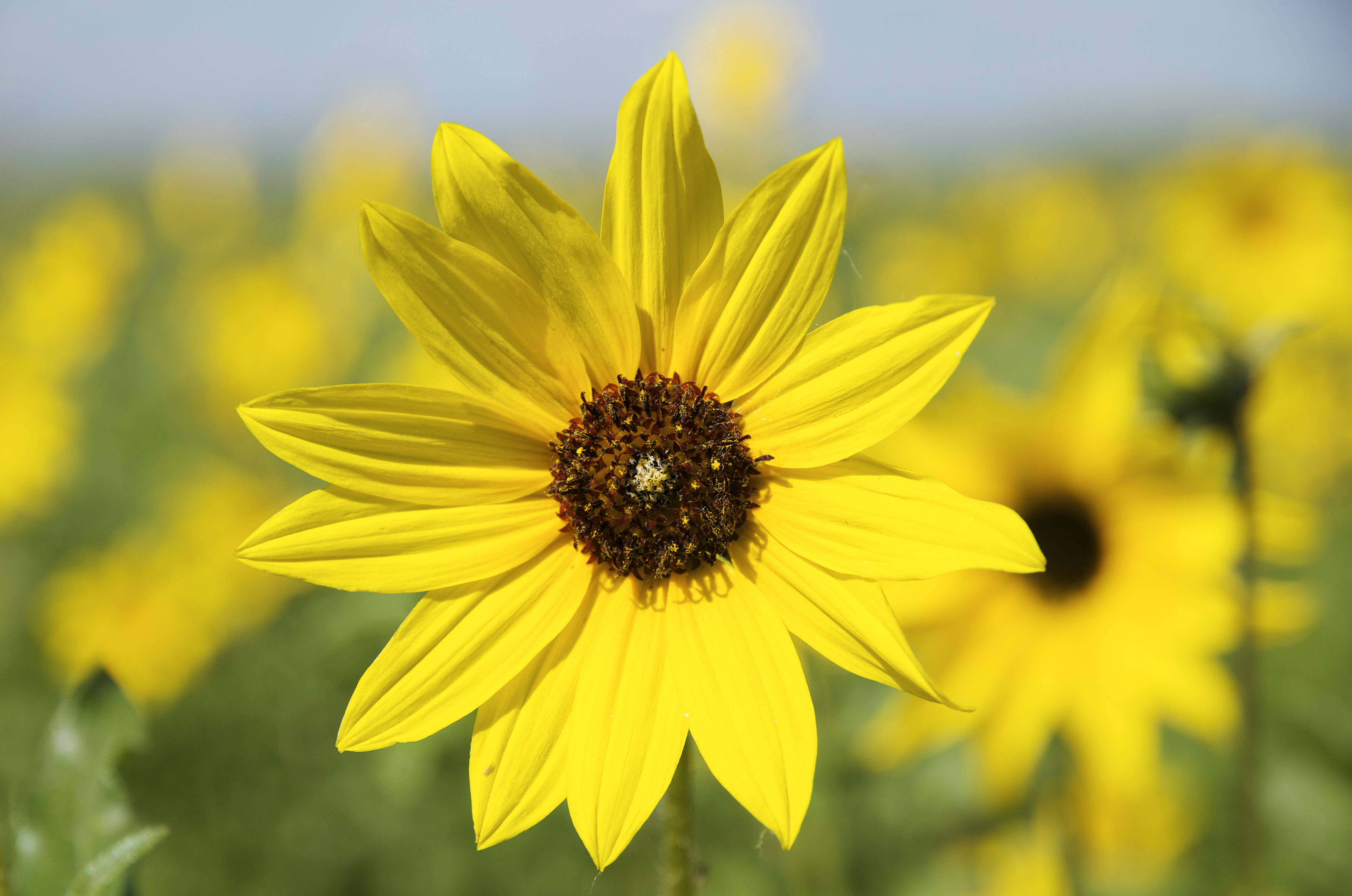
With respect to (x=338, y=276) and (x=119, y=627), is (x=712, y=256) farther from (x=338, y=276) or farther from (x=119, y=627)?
(x=338, y=276)

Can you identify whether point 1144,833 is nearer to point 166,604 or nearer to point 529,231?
point 529,231

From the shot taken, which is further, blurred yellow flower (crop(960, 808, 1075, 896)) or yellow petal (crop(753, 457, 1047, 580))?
blurred yellow flower (crop(960, 808, 1075, 896))

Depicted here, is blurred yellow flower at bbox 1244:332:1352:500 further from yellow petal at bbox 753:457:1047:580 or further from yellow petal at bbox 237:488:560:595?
yellow petal at bbox 237:488:560:595

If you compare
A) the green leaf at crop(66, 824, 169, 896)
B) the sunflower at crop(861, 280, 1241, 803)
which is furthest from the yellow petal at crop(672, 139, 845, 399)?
the green leaf at crop(66, 824, 169, 896)

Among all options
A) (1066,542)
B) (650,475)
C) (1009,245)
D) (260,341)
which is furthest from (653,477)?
(1009,245)

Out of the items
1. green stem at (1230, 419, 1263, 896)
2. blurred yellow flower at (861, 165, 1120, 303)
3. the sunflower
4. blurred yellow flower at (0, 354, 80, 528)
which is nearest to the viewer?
green stem at (1230, 419, 1263, 896)
